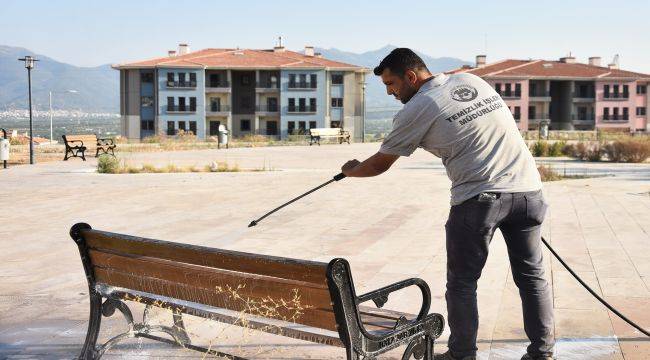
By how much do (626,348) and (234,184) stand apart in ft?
40.2

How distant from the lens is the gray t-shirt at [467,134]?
154 inches

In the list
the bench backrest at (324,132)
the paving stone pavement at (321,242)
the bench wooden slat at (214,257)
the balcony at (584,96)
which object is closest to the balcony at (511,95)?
the balcony at (584,96)

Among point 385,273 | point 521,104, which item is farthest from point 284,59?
point 385,273

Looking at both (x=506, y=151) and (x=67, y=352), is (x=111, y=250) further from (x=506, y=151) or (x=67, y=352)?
(x=506, y=151)

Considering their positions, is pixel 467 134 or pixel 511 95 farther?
pixel 511 95

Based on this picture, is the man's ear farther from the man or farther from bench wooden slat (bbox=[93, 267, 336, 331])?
bench wooden slat (bbox=[93, 267, 336, 331])

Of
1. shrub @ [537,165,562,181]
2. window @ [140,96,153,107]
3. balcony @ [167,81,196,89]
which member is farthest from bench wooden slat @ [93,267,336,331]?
window @ [140,96,153,107]

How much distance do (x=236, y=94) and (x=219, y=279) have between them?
3089 inches

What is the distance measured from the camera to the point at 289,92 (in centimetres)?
7938

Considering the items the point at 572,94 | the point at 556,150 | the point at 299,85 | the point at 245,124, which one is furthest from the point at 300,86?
the point at 556,150

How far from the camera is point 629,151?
24703mm

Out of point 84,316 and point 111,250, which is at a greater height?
point 111,250

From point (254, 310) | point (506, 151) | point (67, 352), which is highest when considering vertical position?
point (506, 151)

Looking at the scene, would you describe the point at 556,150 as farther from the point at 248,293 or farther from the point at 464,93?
the point at 248,293
